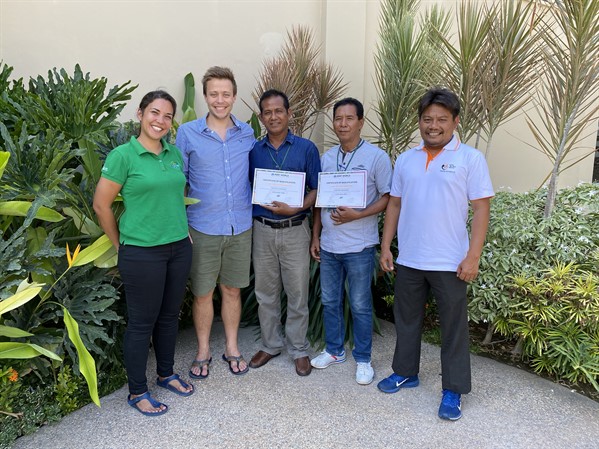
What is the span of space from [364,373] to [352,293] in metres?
0.58

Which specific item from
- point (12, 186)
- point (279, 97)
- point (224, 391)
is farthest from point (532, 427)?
point (12, 186)

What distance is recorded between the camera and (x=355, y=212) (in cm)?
321

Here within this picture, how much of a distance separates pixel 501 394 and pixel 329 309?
1.30 meters

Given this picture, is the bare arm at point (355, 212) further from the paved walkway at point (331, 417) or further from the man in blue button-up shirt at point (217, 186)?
the paved walkway at point (331, 417)

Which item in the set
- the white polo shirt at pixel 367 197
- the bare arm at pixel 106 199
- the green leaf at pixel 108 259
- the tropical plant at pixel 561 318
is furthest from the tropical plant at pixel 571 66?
the green leaf at pixel 108 259

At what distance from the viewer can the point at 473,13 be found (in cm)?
394

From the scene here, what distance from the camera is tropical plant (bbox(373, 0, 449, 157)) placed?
450 centimetres

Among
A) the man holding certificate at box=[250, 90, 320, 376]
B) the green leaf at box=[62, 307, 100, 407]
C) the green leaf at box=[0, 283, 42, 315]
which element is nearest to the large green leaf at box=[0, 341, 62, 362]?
the green leaf at box=[62, 307, 100, 407]

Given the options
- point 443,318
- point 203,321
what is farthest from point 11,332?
point 443,318

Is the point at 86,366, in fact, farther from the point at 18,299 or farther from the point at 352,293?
the point at 352,293

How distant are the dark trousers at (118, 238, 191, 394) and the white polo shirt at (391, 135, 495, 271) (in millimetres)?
1403

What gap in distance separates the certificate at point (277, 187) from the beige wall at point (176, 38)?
251cm

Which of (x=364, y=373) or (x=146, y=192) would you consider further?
(x=364, y=373)

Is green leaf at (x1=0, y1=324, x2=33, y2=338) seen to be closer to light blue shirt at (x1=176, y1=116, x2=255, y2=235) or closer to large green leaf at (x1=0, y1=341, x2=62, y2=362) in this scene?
large green leaf at (x1=0, y1=341, x2=62, y2=362)
